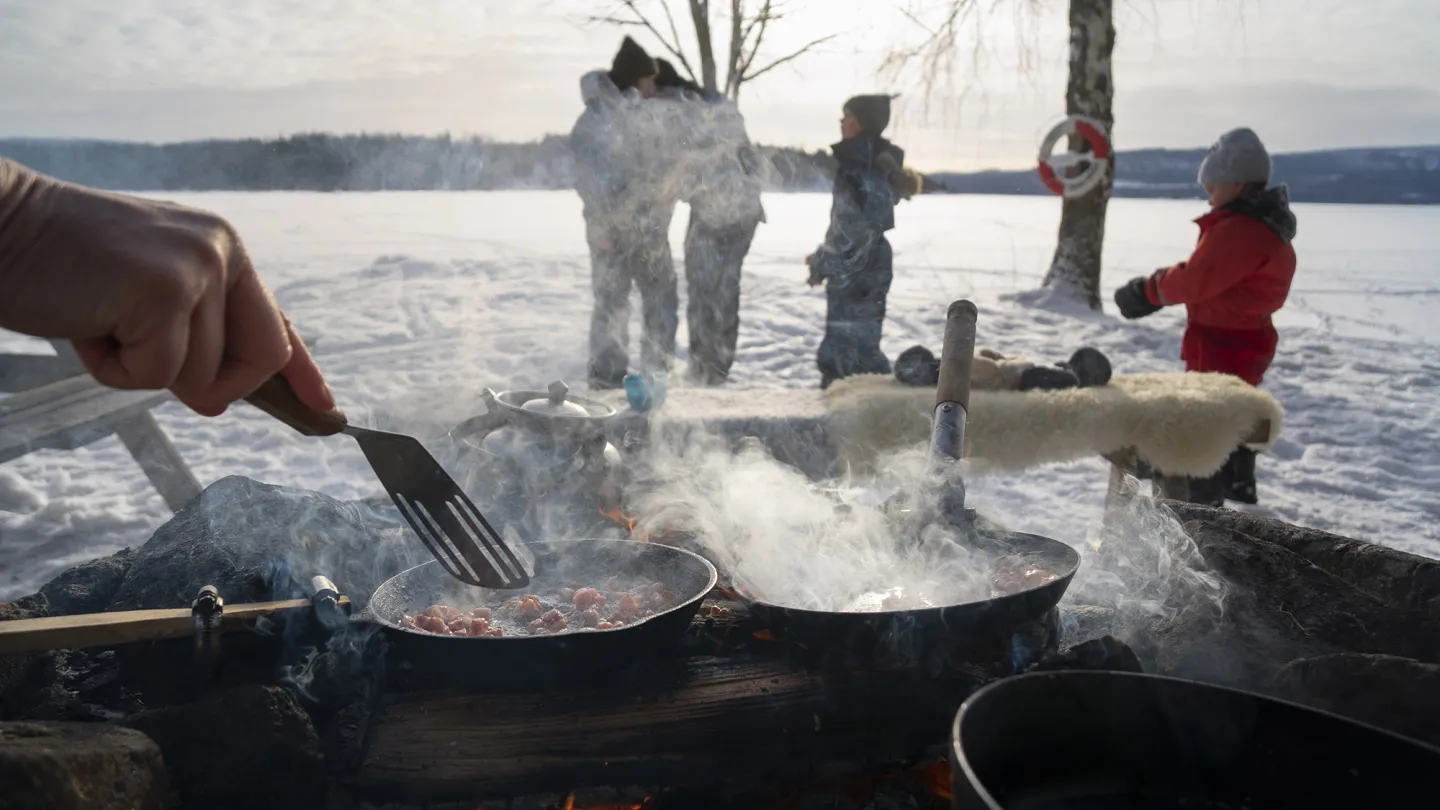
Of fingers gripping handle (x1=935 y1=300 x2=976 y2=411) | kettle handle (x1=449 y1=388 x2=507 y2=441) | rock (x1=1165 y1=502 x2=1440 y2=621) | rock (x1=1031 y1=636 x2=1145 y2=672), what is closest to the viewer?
rock (x1=1031 y1=636 x2=1145 y2=672)

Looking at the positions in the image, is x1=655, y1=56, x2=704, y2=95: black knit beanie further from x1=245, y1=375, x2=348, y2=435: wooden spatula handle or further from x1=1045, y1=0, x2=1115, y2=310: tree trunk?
x1=245, y1=375, x2=348, y2=435: wooden spatula handle

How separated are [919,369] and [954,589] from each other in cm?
340

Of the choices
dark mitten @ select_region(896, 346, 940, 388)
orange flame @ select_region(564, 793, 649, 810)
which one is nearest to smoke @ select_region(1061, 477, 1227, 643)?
orange flame @ select_region(564, 793, 649, 810)

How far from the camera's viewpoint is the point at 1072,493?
6500 millimetres

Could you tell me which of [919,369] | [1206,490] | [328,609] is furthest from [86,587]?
[1206,490]

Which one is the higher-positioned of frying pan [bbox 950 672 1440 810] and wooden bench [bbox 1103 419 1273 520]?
frying pan [bbox 950 672 1440 810]

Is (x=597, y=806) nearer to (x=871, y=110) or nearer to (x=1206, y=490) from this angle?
(x=1206, y=490)

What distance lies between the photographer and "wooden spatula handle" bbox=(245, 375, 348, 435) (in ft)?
5.47

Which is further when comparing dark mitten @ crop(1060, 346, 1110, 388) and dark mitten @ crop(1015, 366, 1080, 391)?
dark mitten @ crop(1060, 346, 1110, 388)

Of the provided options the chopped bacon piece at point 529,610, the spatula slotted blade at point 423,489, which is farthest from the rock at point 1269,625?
the spatula slotted blade at point 423,489

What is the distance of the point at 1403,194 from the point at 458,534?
13574 millimetres

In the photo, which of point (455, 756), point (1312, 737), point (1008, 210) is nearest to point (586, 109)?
point (455, 756)

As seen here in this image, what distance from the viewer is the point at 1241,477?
19.5ft

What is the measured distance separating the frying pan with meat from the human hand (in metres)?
1.35
